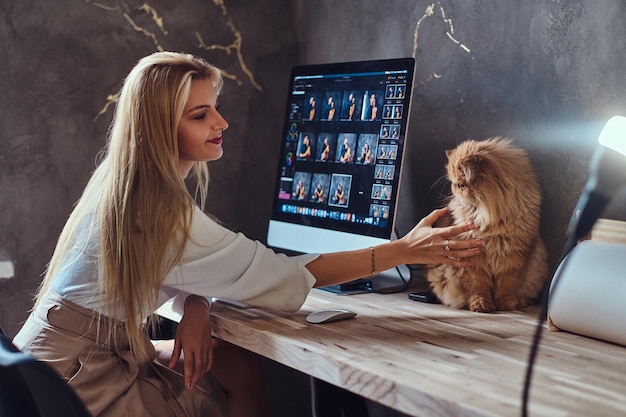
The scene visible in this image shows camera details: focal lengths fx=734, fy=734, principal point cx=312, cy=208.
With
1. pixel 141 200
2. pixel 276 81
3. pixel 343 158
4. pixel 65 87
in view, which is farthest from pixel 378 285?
pixel 65 87

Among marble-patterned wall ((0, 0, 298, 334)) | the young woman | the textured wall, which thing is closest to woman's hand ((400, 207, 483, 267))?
the young woman

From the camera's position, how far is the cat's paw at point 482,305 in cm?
156

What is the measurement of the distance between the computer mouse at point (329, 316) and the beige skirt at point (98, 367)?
285 mm

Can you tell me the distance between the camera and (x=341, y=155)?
1881 mm

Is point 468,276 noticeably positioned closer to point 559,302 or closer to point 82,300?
point 559,302

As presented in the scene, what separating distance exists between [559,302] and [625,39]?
0.54 m

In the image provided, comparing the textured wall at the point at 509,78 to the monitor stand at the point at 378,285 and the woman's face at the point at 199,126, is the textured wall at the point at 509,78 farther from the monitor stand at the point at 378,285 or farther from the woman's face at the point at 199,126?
the woman's face at the point at 199,126

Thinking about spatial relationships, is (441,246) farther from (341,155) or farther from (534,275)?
(341,155)

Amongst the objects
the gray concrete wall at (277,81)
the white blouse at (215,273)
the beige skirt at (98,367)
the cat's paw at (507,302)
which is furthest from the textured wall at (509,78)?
the beige skirt at (98,367)

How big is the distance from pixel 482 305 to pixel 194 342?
606 mm

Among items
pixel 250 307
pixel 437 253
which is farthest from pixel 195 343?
pixel 437 253

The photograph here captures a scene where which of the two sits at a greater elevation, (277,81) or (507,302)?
(277,81)

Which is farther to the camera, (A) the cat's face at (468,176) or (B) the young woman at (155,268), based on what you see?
(A) the cat's face at (468,176)

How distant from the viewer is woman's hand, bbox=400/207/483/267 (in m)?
1.55
